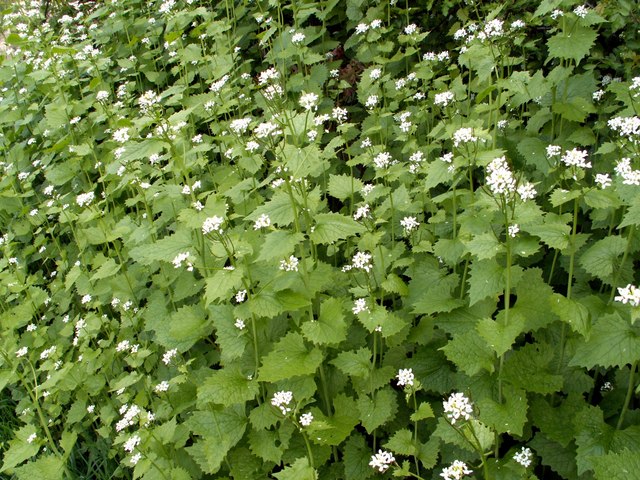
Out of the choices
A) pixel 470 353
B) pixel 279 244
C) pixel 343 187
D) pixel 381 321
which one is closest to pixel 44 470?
pixel 279 244

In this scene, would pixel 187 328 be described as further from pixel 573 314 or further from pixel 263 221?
pixel 573 314

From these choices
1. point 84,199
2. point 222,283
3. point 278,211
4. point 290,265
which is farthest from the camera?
point 84,199

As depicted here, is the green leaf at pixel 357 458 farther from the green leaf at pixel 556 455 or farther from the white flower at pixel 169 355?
the white flower at pixel 169 355

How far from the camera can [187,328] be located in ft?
9.62

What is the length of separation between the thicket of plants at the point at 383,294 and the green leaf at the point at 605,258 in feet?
0.04

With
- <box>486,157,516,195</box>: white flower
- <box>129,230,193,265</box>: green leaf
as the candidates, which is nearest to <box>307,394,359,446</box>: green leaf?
<box>129,230,193,265</box>: green leaf

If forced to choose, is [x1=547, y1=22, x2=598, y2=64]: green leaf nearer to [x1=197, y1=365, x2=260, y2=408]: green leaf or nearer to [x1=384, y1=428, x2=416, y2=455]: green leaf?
[x1=384, y1=428, x2=416, y2=455]: green leaf

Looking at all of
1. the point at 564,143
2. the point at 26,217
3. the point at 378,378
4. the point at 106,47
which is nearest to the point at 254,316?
the point at 378,378

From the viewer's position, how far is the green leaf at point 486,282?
7.32 ft

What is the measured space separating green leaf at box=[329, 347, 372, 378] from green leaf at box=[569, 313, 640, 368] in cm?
90

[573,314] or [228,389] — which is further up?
[573,314]

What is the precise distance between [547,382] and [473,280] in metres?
0.54

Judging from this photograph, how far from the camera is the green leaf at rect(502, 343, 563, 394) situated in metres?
2.32

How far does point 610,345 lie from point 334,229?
1.20 m
